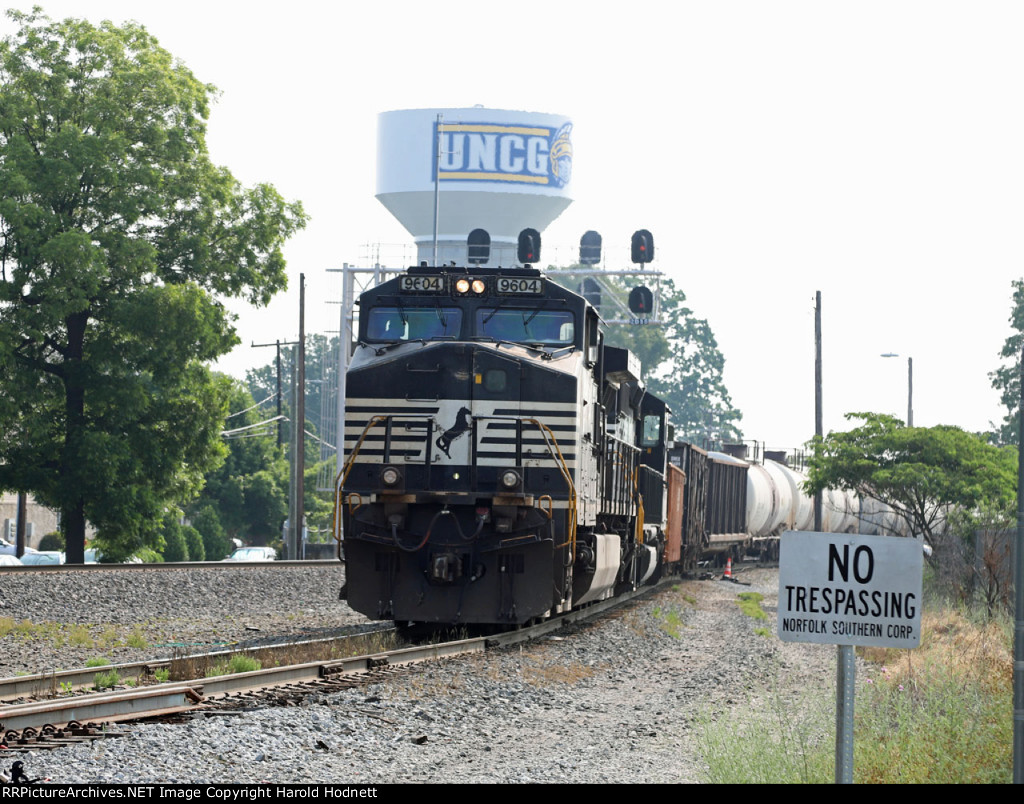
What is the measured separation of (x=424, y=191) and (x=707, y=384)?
54.5 m

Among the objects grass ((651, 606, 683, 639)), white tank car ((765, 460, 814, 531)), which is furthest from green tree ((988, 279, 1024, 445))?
grass ((651, 606, 683, 639))

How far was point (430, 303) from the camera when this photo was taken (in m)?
16.3

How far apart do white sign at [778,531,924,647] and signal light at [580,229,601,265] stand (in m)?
53.3

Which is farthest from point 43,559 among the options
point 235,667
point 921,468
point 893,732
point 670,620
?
point 893,732

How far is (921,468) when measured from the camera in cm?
2927

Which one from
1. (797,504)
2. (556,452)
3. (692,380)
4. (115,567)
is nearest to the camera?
(556,452)

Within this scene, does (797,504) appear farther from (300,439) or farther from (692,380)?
(692,380)

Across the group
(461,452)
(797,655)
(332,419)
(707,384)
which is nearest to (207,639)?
(461,452)

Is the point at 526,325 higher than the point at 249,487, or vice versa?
the point at 526,325

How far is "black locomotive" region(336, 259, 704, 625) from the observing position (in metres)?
15.4

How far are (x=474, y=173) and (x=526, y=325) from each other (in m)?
55.8

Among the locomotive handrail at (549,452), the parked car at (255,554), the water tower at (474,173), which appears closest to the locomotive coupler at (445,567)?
the locomotive handrail at (549,452)

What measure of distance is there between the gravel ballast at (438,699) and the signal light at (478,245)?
7.72 m

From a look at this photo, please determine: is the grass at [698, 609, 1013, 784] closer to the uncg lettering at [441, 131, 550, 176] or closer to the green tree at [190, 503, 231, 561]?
the green tree at [190, 503, 231, 561]
